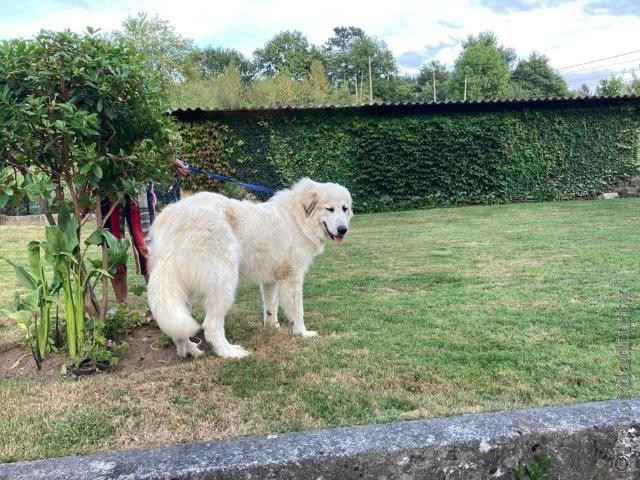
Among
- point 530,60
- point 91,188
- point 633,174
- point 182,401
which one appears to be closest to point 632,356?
point 182,401

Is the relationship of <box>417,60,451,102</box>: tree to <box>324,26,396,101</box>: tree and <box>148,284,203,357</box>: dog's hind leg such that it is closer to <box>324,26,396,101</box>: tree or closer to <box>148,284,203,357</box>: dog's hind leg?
<box>324,26,396,101</box>: tree

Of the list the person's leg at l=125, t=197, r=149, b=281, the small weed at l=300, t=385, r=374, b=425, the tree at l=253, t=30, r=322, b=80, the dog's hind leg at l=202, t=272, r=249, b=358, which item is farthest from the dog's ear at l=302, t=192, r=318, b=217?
the tree at l=253, t=30, r=322, b=80

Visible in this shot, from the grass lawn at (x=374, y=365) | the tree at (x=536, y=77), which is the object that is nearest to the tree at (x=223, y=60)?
the tree at (x=536, y=77)

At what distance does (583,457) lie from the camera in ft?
6.14

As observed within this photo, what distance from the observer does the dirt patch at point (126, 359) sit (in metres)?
3.44

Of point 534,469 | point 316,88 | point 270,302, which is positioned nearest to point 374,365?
point 270,302

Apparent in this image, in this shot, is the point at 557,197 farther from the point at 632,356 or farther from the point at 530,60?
the point at 530,60

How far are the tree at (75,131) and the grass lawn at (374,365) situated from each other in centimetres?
93

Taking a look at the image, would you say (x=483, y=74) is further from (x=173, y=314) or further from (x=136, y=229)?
(x=173, y=314)

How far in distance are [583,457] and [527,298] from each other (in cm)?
349

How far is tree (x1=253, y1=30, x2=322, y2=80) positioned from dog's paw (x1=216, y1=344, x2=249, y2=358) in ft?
203

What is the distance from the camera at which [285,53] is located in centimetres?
6372

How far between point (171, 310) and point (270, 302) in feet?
4.66

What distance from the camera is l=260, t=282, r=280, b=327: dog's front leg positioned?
4.69m
